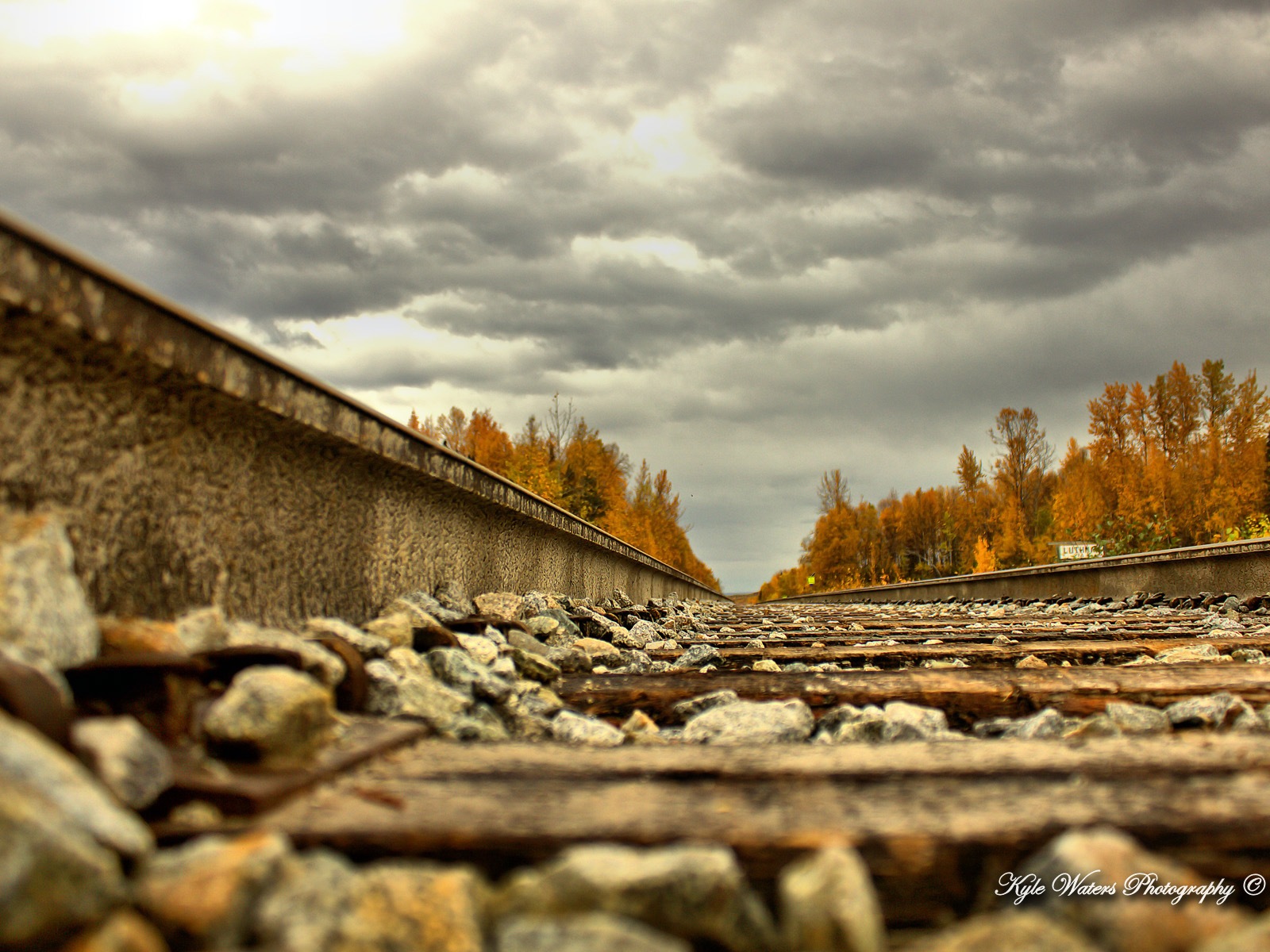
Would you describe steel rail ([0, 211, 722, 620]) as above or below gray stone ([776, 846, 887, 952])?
above

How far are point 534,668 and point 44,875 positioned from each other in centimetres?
158

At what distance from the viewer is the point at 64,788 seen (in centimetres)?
86

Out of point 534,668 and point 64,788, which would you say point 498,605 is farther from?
point 64,788

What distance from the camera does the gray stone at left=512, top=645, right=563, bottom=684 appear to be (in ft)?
7.52

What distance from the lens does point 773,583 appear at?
80312mm

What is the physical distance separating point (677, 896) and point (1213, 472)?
99.3 ft

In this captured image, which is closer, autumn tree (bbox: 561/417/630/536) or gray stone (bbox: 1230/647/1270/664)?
gray stone (bbox: 1230/647/1270/664)

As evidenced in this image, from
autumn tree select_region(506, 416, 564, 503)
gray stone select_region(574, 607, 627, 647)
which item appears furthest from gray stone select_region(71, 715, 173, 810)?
autumn tree select_region(506, 416, 564, 503)

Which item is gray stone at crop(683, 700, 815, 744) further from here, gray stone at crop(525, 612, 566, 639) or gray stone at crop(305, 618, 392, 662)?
gray stone at crop(525, 612, 566, 639)

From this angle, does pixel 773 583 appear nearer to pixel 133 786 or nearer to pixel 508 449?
pixel 508 449

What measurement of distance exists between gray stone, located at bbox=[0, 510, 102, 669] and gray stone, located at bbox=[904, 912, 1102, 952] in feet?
3.81

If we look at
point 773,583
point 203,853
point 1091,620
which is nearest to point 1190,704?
point 203,853

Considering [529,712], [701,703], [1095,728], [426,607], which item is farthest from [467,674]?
[1095,728]

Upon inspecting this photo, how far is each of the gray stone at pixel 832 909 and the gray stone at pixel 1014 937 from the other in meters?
0.07
